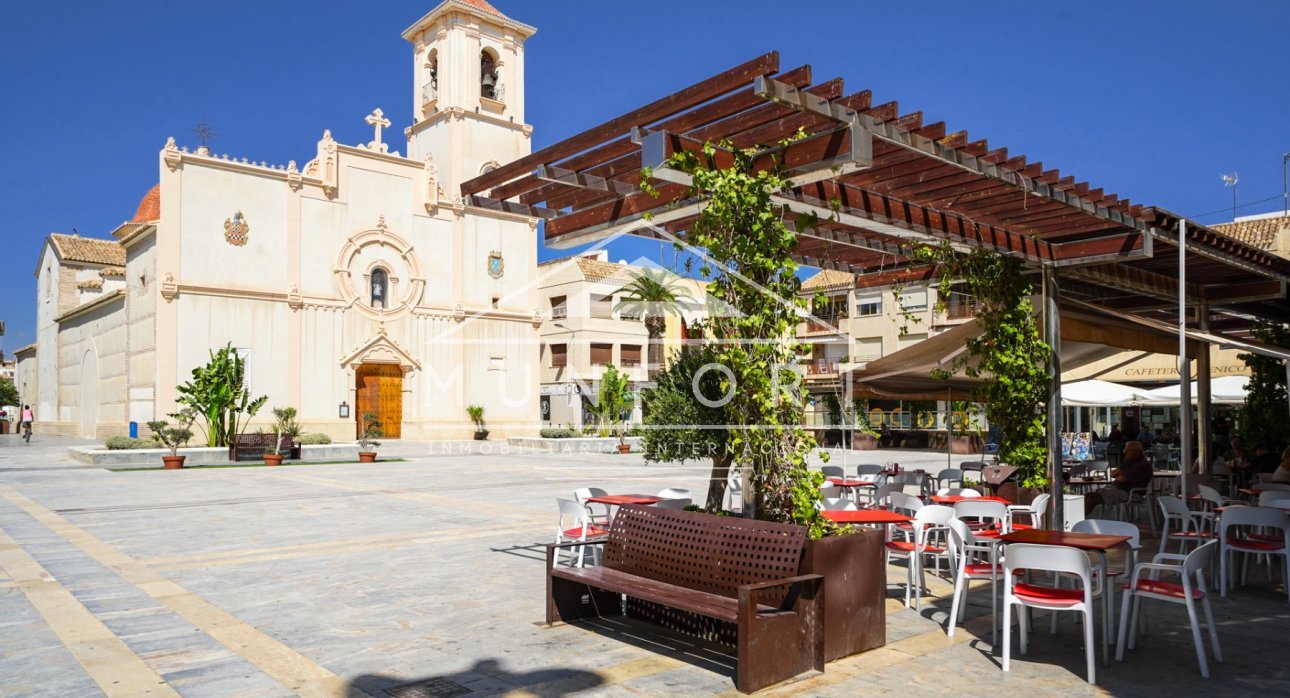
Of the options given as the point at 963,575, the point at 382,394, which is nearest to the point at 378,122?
the point at 382,394

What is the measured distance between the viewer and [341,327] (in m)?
35.1

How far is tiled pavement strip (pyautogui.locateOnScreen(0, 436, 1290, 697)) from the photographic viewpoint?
495 cm

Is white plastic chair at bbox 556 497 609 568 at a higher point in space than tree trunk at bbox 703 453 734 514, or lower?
lower

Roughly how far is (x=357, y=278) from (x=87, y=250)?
75.2 feet

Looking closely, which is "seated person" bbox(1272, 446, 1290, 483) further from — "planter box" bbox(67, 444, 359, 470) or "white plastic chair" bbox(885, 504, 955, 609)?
"planter box" bbox(67, 444, 359, 470)

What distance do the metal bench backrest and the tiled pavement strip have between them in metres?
0.44

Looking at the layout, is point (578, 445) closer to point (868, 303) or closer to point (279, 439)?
point (279, 439)

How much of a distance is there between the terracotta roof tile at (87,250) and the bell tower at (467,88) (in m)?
20.6

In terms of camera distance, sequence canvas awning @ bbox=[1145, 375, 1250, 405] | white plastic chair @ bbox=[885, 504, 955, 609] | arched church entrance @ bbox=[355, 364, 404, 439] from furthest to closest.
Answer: arched church entrance @ bbox=[355, 364, 404, 439] → canvas awning @ bbox=[1145, 375, 1250, 405] → white plastic chair @ bbox=[885, 504, 955, 609]

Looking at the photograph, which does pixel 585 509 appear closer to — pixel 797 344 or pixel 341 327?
pixel 797 344

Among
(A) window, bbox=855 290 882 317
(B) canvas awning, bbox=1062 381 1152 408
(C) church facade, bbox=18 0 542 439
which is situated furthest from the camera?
(A) window, bbox=855 290 882 317

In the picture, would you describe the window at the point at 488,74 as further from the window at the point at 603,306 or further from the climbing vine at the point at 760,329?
the climbing vine at the point at 760,329

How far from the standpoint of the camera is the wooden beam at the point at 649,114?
17.5 feet

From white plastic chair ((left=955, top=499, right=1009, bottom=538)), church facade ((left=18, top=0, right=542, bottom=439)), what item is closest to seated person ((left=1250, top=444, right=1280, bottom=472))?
white plastic chair ((left=955, top=499, right=1009, bottom=538))
